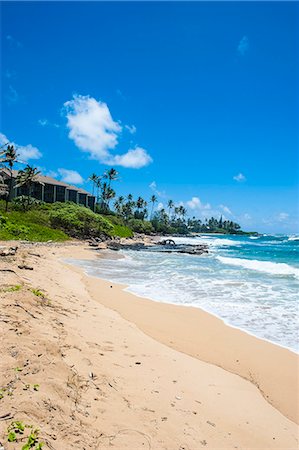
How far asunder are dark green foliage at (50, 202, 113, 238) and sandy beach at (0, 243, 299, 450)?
35.2 m

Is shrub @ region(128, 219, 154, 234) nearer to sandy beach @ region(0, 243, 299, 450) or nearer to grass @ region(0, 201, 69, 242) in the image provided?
grass @ region(0, 201, 69, 242)

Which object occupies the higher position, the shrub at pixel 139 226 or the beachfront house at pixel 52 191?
the beachfront house at pixel 52 191

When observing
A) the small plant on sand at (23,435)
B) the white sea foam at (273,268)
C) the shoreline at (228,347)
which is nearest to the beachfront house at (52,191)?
the white sea foam at (273,268)

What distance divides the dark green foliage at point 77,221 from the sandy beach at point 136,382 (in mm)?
35151

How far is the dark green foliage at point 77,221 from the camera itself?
42.9 metres

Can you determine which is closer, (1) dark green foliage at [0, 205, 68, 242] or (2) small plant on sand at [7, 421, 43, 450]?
(2) small plant on sand at [7, 421, 43, 450]

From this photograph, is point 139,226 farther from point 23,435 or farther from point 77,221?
point 23,435

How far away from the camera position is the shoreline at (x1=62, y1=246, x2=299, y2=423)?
5.70 m

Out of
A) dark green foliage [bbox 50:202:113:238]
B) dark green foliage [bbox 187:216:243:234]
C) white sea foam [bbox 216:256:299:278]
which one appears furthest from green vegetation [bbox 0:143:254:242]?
dark green foliage [bbox 187:216:243:234]

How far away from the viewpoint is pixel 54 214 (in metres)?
42.6

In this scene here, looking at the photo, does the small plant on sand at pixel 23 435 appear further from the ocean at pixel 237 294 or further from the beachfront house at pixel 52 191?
the beachfront house at pixel 52 191

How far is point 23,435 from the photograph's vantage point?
2.92 meters

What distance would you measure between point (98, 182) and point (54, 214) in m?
37.6

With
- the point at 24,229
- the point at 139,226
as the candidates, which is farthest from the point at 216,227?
the point at 24,229
